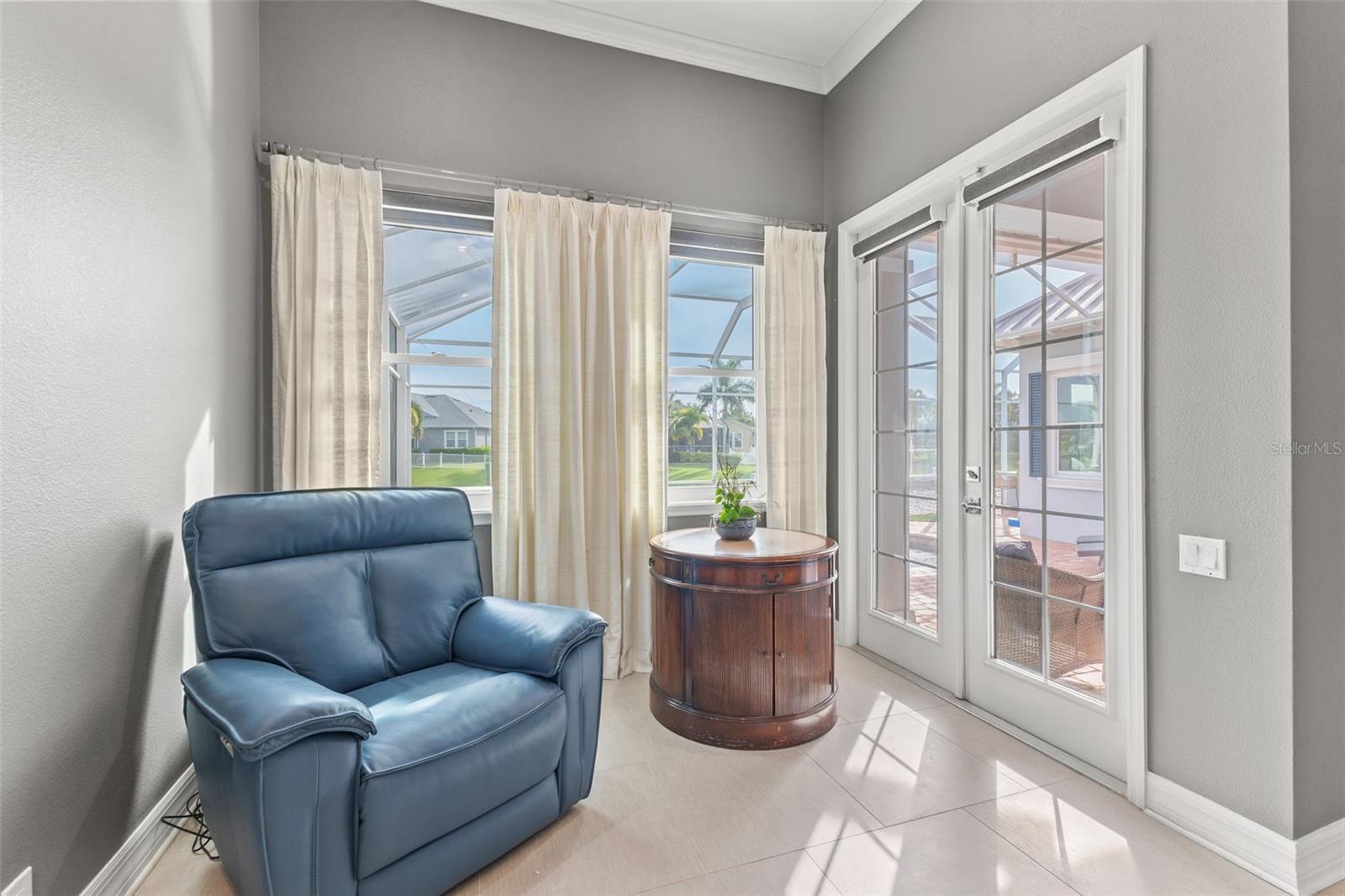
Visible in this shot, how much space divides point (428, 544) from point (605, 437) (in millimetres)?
1071

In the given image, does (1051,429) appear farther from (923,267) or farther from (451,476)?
(451,476)

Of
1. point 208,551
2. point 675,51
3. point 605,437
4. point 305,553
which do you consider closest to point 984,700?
point 605,437

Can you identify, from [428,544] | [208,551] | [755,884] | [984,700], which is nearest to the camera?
[755,884]

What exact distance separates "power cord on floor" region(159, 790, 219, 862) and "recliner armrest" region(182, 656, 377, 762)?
1.47 feet

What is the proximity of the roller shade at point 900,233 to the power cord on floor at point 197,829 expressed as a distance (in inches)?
129

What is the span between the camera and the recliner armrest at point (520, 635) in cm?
184

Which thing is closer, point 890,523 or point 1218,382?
point 1218,382

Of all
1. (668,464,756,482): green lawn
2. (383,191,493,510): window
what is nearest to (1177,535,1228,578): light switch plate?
(668,464,756,482): green lawn

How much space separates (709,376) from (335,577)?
84.3 inches

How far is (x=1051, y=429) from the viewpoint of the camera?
7.59ft

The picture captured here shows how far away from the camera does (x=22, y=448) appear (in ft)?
4.18

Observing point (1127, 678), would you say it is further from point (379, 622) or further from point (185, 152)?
point (185, 152)

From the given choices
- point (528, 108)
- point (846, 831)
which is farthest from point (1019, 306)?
point (528, 108)

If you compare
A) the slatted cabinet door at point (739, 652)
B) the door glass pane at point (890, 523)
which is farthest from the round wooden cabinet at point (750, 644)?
the door glass pane at point (890, 523)
